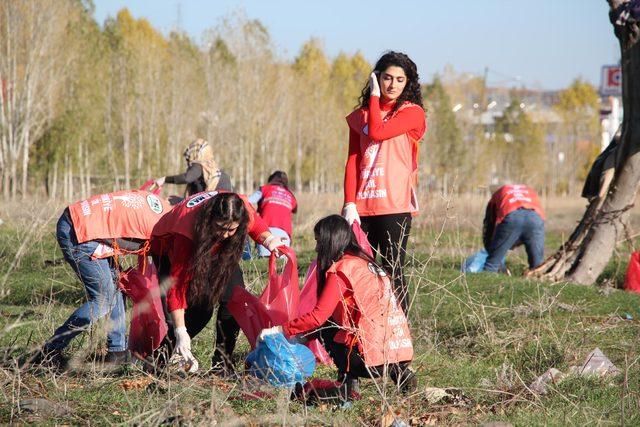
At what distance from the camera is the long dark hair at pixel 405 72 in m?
5.99

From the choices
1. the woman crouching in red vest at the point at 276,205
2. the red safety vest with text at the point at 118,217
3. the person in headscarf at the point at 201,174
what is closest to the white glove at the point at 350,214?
the red safety vest with text at the point at 118,217

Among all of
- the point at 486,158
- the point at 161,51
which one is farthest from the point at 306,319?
the point at 486,158

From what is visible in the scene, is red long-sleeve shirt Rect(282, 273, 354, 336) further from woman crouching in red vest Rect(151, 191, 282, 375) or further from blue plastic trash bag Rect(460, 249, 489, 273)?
blue plastic trash bag Rect(460, 249, 489, 273)

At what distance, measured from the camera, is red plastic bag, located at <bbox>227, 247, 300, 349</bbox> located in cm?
529

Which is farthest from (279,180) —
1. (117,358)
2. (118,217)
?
(117,358)

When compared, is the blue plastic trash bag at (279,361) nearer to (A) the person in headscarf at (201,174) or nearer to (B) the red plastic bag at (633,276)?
(A) the person in headscarf at (201,174)

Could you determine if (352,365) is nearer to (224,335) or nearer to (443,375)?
(224,335)

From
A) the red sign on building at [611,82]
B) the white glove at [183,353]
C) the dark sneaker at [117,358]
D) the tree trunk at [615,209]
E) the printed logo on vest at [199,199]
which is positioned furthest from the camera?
the red sign on building at [611,82]

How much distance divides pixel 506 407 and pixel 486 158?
1648 inches

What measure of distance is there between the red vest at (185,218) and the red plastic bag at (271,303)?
1.12ft

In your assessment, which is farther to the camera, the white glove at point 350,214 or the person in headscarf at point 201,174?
the person in headscarf at point 201,174

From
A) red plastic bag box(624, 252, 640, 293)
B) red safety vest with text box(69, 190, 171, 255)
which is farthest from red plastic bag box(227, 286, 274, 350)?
red plastic bag box(624, 252, 640, 293)

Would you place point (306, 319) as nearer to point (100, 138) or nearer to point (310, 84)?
point (100, 138)

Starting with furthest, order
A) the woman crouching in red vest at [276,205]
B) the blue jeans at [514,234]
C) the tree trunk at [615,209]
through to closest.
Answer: the woman crouching in red vest at [276,205] < the blue jeans at [514,234] < the tree trunk at [615,209]
